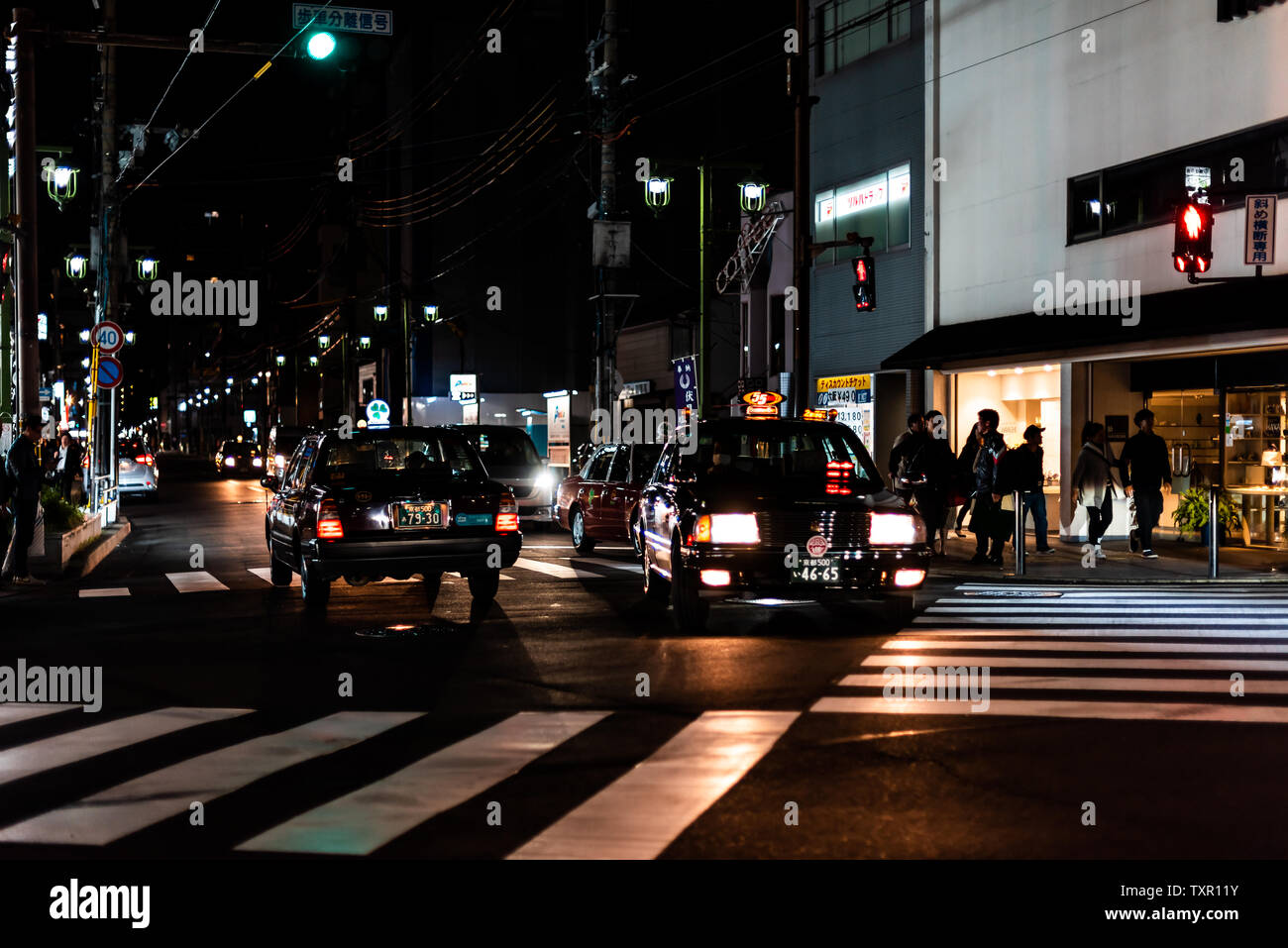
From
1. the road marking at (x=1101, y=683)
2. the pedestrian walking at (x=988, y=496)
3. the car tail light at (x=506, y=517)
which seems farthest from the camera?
the pedestrian walking at (x=988, y=496)

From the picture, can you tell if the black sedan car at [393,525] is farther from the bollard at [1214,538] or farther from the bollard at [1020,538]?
the bollard at [1214,538]

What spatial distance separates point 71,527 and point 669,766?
16.2 m

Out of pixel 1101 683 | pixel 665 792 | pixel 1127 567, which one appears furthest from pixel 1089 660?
pixel 1127 567

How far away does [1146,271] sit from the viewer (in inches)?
836

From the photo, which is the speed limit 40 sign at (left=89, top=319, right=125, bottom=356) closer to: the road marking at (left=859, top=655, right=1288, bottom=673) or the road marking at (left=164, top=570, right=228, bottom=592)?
the road marking at (left=164, top=570, right=228, bottom=592)

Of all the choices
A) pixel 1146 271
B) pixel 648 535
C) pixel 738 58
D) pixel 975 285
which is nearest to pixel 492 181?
pixel 738 58

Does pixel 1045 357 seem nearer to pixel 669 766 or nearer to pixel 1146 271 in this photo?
pixel 1146 271

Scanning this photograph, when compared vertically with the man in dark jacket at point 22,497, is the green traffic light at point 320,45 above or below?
above

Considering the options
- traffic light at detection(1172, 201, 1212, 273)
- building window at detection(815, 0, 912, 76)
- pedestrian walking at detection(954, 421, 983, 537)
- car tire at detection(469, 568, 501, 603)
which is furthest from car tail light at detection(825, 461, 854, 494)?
building window at detection(815, 0, 912, 76)

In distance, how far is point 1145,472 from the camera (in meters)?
19.3

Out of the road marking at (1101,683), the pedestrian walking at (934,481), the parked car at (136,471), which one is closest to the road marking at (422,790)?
the road marking at (1101,683)

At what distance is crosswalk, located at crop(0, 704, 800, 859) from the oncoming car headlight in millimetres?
3836

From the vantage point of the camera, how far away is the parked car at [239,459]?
6383cm

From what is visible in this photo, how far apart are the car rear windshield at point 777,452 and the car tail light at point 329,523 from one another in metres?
3.42
